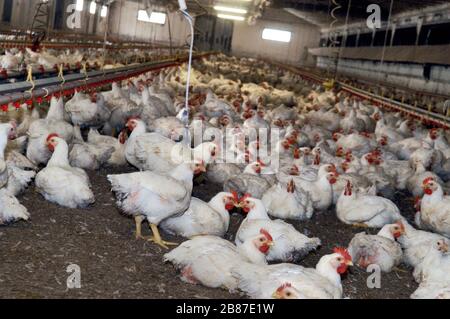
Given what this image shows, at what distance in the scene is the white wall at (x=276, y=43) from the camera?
38500 mm

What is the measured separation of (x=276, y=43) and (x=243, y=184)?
34189mm

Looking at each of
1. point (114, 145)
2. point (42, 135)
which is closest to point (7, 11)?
point (114, 145)

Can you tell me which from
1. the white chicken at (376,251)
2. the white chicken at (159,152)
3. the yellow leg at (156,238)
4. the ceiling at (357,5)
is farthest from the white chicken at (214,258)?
the ceiling at (357,5)

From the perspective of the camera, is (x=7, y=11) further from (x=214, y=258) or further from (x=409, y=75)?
(x=214, y=258)

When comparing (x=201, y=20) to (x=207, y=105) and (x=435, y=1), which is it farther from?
(x=207, y=105)

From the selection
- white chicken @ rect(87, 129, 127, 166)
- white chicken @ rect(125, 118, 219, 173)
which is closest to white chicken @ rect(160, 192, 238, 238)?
white chicken @ rect(125, 118, 219, 173)

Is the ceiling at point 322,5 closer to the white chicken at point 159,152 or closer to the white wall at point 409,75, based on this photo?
the white wall at point 409,75

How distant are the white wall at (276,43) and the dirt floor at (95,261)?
34.6 meters

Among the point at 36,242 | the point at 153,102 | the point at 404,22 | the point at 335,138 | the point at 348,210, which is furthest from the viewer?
the point at 404,22

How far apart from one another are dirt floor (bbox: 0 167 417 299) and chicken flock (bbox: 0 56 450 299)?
13cm

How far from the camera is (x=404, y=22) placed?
728 inches
